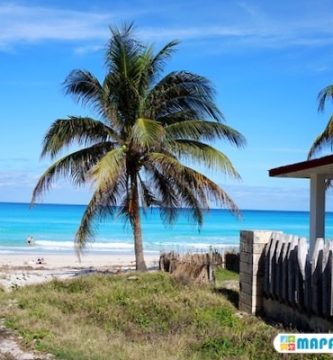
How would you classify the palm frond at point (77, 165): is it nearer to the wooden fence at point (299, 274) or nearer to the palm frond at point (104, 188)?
the palm frond at point (104, 188)

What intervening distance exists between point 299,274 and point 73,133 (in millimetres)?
10528

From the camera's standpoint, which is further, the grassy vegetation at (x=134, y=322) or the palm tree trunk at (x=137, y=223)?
the palm tree trunk at (x=137, y=223)

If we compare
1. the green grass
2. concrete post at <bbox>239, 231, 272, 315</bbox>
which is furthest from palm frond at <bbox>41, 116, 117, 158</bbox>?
concrete post at <bbox>239, 231, 272, 315</bbox>

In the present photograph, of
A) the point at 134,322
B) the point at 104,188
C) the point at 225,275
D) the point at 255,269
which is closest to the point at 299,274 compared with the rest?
the point at 255,269

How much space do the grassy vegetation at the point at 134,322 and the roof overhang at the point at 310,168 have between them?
10.6 feet

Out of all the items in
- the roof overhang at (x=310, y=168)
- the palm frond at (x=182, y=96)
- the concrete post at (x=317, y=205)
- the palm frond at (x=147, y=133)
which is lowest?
the concrete post at (x=317, y=205)

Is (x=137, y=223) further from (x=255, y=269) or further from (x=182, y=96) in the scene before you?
(x=255, y=269)

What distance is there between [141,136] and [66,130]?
2.84 m

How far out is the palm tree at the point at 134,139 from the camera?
18.2 m

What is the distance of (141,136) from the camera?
1675 centimetres

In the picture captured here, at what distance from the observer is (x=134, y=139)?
58.4ft

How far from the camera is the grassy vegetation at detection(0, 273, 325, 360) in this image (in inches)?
324

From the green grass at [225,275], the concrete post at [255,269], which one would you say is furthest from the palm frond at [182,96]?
the concrete post at [255,269]

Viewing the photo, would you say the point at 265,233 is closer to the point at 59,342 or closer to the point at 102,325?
the point at 102,325
